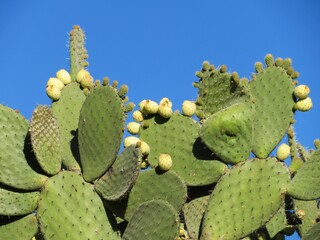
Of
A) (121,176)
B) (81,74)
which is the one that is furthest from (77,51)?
(121,176)

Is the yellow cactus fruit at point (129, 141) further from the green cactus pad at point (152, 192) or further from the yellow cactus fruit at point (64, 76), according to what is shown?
the yellow cactus fruit at point (64, 76)

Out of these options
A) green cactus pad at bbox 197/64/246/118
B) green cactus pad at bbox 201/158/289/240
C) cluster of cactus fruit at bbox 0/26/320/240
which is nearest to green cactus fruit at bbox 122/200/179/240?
cluster of cactus fruit at bbox 0/26/320/240

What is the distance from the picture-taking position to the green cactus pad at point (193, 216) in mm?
3193

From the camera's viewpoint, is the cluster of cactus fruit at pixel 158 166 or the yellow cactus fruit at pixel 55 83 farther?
the yellow cactus fruit at pixel 55 83

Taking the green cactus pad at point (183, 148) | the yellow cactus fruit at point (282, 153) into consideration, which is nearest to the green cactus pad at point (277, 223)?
the yellow cactus fruit at point (282, 153)

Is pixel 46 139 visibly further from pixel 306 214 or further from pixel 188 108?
pixel 306 214

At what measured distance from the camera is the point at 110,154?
3.04 metres

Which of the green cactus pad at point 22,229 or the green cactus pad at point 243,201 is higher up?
the green cactus pad at point 22,229

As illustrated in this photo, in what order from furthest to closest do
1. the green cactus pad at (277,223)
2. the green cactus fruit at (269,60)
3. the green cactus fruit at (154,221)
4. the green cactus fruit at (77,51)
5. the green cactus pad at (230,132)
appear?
the green cactus fruit at (77,51) → the green cactus pad at (277,223) → the green cactus fruit at (269,60) → the green cactus pad at (230,132) → the green cactus fruit at (154,221)

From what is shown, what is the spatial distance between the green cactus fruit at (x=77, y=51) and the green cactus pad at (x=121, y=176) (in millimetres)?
724

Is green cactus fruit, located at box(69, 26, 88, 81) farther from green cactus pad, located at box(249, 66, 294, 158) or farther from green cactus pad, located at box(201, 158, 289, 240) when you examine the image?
green cactus pad, located at box(201, 158, 289, 240)

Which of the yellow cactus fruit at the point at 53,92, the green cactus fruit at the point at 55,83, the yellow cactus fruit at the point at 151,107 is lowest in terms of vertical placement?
the yellow cactus fruit at the point at 151,107

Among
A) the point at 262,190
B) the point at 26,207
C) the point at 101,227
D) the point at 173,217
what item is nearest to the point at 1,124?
the point at 26,207

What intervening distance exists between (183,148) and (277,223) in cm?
65
